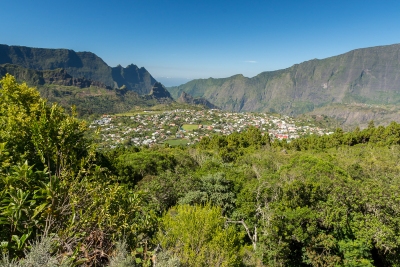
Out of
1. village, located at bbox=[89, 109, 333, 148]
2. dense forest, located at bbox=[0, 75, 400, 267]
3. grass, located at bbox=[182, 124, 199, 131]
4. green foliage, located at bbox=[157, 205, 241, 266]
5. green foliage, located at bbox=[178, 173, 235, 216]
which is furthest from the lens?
grass, located at bbox=[182, 124, 199, 131]

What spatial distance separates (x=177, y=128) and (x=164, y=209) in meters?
103

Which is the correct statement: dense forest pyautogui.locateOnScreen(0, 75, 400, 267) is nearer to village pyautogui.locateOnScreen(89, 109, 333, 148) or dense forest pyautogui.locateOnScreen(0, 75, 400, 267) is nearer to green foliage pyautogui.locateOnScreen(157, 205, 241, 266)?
green foliage pyautogui.locateOnScreen(157, 205, 241, 266)

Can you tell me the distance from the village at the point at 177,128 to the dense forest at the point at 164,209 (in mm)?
66937

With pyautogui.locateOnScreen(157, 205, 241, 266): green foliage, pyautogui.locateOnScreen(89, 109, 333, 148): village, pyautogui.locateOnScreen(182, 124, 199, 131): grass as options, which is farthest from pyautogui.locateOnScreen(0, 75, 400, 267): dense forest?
pyautogui.locateOnScreen(182, 124, 199, 131): grass

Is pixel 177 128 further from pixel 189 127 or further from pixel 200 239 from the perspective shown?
pixel 200 239

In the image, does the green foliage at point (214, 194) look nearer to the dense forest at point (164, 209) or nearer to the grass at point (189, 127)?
the dense forest at point (164, 209)

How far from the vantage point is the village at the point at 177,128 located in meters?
93.6

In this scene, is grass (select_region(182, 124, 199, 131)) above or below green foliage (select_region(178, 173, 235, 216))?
below

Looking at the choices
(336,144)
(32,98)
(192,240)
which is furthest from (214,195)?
(336,144)

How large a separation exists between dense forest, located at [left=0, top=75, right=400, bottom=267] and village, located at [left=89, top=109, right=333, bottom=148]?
2635 inches

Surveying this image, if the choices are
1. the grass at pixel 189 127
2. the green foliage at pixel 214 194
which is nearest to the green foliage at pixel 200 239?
the green foliage at pixel 214 194

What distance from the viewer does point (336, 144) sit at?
4388 cm

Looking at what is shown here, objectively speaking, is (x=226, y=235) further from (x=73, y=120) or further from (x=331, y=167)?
(x=331, y=167)

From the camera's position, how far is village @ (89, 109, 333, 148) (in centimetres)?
9356
